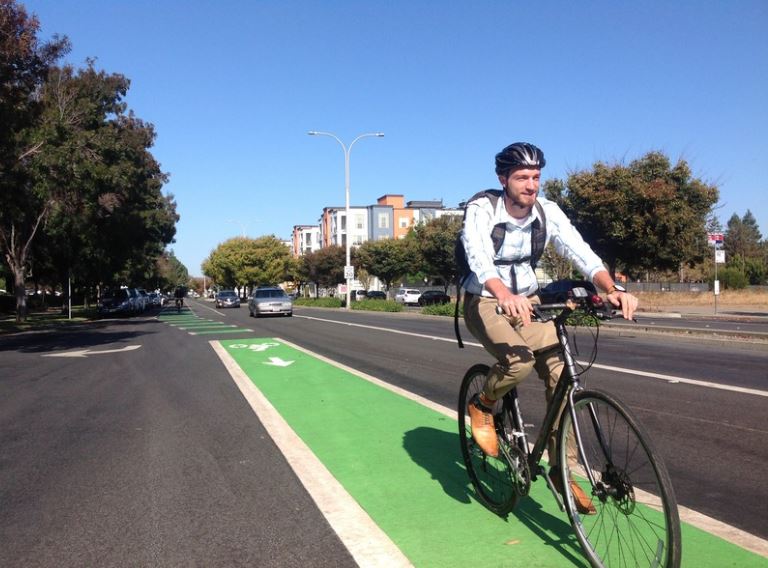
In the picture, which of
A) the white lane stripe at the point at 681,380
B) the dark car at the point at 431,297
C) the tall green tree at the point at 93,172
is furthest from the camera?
the dark car at the point at 431,297

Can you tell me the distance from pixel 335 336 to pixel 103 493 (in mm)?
13489

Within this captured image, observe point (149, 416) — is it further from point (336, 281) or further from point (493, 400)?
point (336, 281)

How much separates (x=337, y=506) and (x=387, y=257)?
59497 mm

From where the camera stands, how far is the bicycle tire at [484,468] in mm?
3594

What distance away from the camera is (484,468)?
395cm

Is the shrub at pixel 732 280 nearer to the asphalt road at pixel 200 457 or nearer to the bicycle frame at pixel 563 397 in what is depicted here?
the asphalt road at pixel 200 457

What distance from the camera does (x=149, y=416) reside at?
708 centimetres

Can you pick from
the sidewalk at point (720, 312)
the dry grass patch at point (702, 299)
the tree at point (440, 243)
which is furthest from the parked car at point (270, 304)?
the dry grass patch at point (702, 299)

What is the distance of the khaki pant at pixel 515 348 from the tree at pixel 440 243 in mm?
40356

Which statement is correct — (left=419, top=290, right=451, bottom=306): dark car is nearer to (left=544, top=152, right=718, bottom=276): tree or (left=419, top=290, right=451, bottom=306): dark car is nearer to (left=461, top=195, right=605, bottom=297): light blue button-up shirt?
(left=544, top=152, right=718, bottom=276): tree

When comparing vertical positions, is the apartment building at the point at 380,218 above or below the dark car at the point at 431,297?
above

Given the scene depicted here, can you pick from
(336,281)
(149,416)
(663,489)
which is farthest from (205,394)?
(336,281)

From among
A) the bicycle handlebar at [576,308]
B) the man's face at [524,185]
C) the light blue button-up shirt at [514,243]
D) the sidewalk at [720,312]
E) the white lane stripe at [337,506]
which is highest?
the man's face at [524,185]

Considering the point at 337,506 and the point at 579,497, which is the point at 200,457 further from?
the point at 579,497
